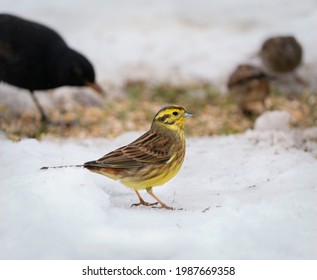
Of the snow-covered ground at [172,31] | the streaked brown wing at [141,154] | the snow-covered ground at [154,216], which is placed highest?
the snow-covered ground at [172,31]

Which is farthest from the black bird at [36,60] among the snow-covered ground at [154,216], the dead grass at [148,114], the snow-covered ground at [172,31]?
the snow-covered ground at [154,216]

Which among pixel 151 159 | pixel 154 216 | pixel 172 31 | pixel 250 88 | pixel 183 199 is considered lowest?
pixel 154 216

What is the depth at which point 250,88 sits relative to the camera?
771 centimetres

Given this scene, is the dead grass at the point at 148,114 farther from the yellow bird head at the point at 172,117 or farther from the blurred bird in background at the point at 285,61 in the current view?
the yellow bird head at the point at 172,117

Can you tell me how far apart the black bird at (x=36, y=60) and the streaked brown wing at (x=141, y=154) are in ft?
10.7

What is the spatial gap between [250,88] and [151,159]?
3533 millimetres

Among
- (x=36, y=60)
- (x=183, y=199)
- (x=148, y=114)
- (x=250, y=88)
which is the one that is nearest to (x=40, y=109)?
(x=36, y=60)

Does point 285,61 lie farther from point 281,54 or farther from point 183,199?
point 183,199

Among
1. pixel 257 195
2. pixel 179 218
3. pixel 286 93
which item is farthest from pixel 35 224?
pixel 286 93

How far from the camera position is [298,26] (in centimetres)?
984

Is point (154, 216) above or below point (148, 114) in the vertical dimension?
below

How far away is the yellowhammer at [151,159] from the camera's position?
438 cm

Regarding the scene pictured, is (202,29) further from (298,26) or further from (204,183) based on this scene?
(204,183)
